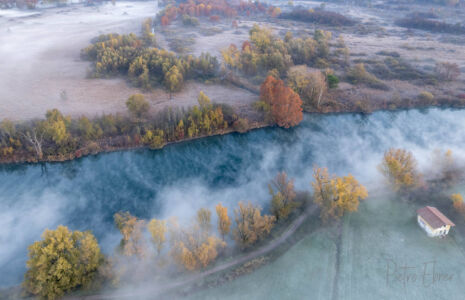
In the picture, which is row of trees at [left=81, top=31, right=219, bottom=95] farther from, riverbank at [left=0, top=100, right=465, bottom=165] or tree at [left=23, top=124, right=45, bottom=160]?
tree at [left=23, top=124, right=45, bottom=160]

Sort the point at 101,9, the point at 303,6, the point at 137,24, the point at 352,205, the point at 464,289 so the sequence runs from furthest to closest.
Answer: the point at 303,6, the point at 101,9, the point at 137,24, the point at 352,205, the point at 464,289

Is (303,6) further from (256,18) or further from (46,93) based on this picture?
(46,93)

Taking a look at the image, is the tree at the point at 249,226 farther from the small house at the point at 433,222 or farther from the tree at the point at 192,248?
the small house at the point at 433,222

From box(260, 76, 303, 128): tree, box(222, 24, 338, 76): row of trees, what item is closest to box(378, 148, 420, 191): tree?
box(260, 76, 303, 128): tree

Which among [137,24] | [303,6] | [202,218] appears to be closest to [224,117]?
[202,218]

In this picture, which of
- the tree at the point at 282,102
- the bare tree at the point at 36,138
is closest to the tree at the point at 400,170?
the tree at the point at 282,102

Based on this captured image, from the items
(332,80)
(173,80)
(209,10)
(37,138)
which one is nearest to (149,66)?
(173,80)

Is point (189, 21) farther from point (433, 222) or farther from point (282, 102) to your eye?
point (433, 222)
